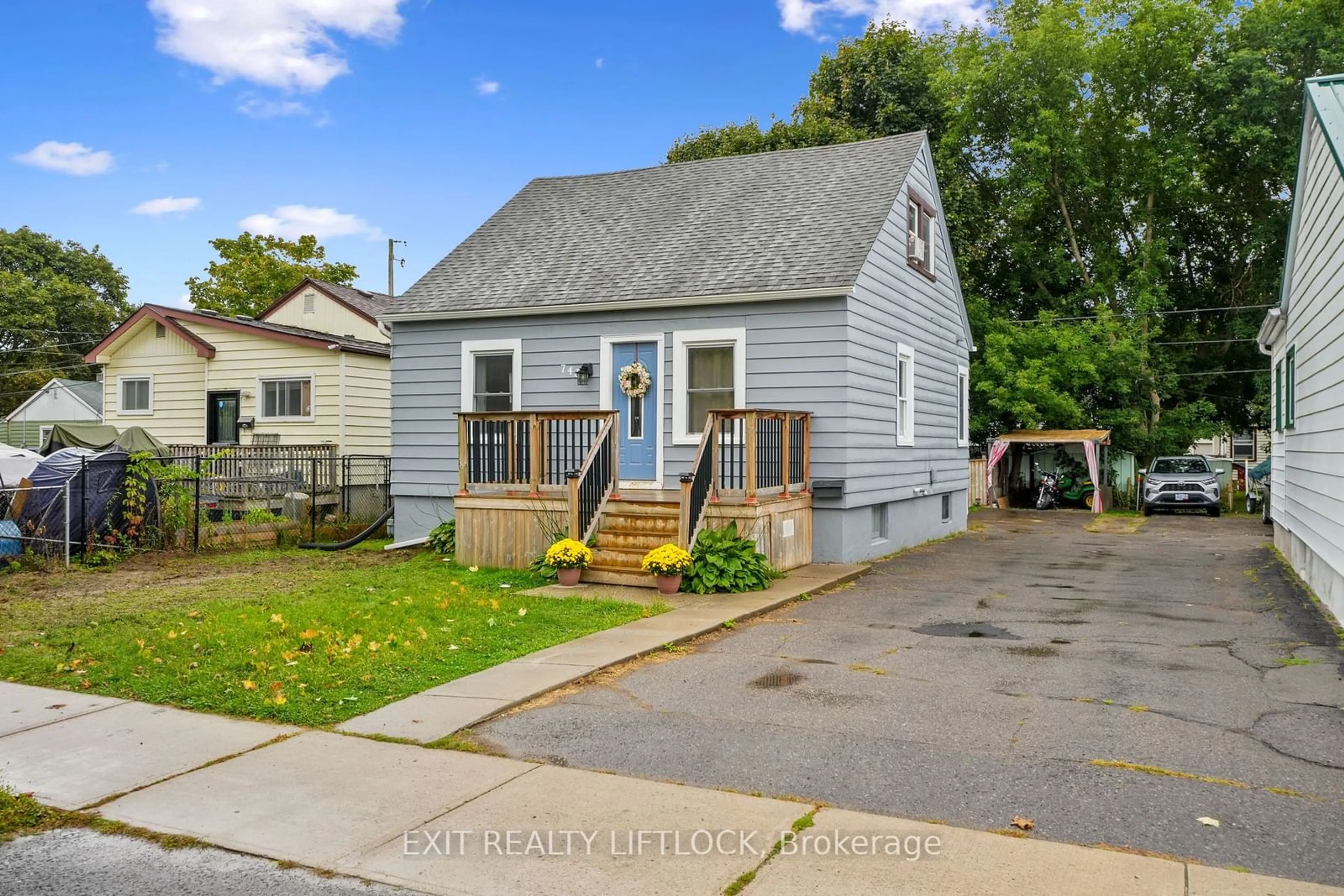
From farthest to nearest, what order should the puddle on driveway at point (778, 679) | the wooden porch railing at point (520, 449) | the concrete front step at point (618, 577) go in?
the wooden porch railing at point (520, 449) → the concrete front step at point (618, 577) → the puddle on driveway at point (778, 679)

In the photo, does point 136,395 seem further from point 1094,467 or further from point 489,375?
point 1094,467

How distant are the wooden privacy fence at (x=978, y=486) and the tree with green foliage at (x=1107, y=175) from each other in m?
1.93

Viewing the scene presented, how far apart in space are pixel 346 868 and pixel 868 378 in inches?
430

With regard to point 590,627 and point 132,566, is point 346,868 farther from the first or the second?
point 132,566

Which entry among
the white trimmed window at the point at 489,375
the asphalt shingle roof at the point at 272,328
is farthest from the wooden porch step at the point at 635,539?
the asphalt shingle roof at the point at 272,328

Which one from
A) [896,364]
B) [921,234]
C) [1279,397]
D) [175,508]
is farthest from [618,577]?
[1279,397]

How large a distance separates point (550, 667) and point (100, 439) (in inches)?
673

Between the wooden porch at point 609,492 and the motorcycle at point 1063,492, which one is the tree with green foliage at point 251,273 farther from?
the wooden porch at point 609,492

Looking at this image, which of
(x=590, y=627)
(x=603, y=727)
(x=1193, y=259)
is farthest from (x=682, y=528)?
(x=1193, y=259)

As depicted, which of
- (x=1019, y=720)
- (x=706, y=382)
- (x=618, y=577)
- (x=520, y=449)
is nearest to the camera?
(x=1019, y=720)

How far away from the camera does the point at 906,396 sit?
615 inches

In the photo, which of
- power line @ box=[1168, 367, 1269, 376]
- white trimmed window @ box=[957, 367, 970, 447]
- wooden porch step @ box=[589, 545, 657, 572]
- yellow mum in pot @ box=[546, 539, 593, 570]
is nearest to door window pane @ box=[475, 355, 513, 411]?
wooden porch step @ box=[589, 545, 657, 572]

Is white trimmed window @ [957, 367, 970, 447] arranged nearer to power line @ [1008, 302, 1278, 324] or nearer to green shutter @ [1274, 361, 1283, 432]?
green shutter @ [1274, 361, 1283, 432]

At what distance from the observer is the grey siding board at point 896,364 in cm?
1323
